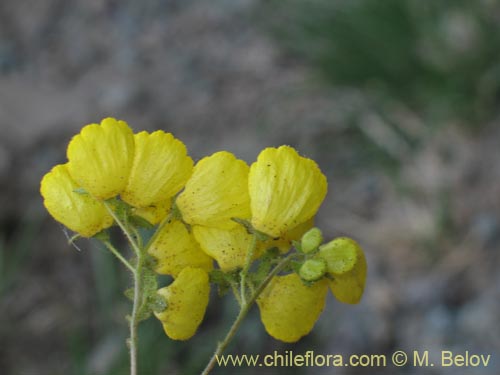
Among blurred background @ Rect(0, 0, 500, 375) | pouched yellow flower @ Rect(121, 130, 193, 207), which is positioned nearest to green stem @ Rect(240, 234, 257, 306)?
pouched yellow flower @ Rect(121, 130, 193, 207)

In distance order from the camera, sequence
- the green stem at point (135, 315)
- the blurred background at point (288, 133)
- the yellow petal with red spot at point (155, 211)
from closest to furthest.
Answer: the green stem at point (135, 315) < the yellow petal with red spot at point (155, 211) < the blurred background at point (288, 133)

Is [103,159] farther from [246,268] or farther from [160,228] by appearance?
[246,268]

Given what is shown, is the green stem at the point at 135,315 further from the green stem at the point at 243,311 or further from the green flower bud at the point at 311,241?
the green flower bud at the point at 311,241

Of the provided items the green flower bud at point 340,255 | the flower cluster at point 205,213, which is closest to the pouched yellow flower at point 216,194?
the flower cluster at point 205,213

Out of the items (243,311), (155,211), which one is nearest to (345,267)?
(243,311)

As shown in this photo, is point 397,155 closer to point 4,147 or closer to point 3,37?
point 4,147

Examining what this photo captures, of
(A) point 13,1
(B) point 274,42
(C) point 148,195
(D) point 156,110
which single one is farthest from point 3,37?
(C) point 148,195
